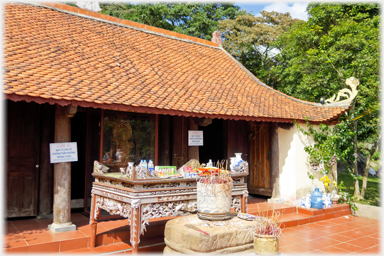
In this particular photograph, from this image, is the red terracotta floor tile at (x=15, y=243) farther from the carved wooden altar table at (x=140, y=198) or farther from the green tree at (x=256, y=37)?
the green tree at (x=256, y=37)

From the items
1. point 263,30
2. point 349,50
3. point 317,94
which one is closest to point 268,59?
point 263,30

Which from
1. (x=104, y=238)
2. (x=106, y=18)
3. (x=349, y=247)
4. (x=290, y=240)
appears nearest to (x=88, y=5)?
(x=106, y=18)

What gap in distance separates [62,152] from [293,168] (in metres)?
5.52

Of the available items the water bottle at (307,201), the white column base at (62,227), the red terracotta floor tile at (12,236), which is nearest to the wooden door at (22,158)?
the red terracotta floor tile at (12,236)

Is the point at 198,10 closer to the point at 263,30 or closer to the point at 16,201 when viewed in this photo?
the point at 263,30

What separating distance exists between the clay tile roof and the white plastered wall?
59cm

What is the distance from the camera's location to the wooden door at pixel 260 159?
29.9ft

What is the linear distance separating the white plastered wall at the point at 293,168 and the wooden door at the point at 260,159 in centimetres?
53

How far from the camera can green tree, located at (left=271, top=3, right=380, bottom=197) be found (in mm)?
9898

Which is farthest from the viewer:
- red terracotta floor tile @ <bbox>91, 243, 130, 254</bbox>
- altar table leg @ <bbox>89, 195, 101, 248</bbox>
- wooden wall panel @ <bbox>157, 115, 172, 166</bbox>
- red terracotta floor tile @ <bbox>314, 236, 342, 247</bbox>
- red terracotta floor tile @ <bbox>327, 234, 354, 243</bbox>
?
wooden wall panel @ <bbox>157, 115, 172, 166</bbox>

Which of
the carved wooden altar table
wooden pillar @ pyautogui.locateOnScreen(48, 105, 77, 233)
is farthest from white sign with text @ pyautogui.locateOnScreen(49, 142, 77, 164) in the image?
the carved wooden altar table

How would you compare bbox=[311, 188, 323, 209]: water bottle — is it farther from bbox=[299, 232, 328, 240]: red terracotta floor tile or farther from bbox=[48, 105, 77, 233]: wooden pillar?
bbox=[48, 105, 77, 233]: wooden pillar

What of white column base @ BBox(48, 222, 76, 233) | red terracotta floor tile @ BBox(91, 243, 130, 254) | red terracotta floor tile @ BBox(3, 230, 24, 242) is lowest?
red terracotta floor tile @ BBox(91, 243, 130, 254)

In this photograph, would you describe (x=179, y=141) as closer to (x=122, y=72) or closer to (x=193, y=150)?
(x=193, y=150)
